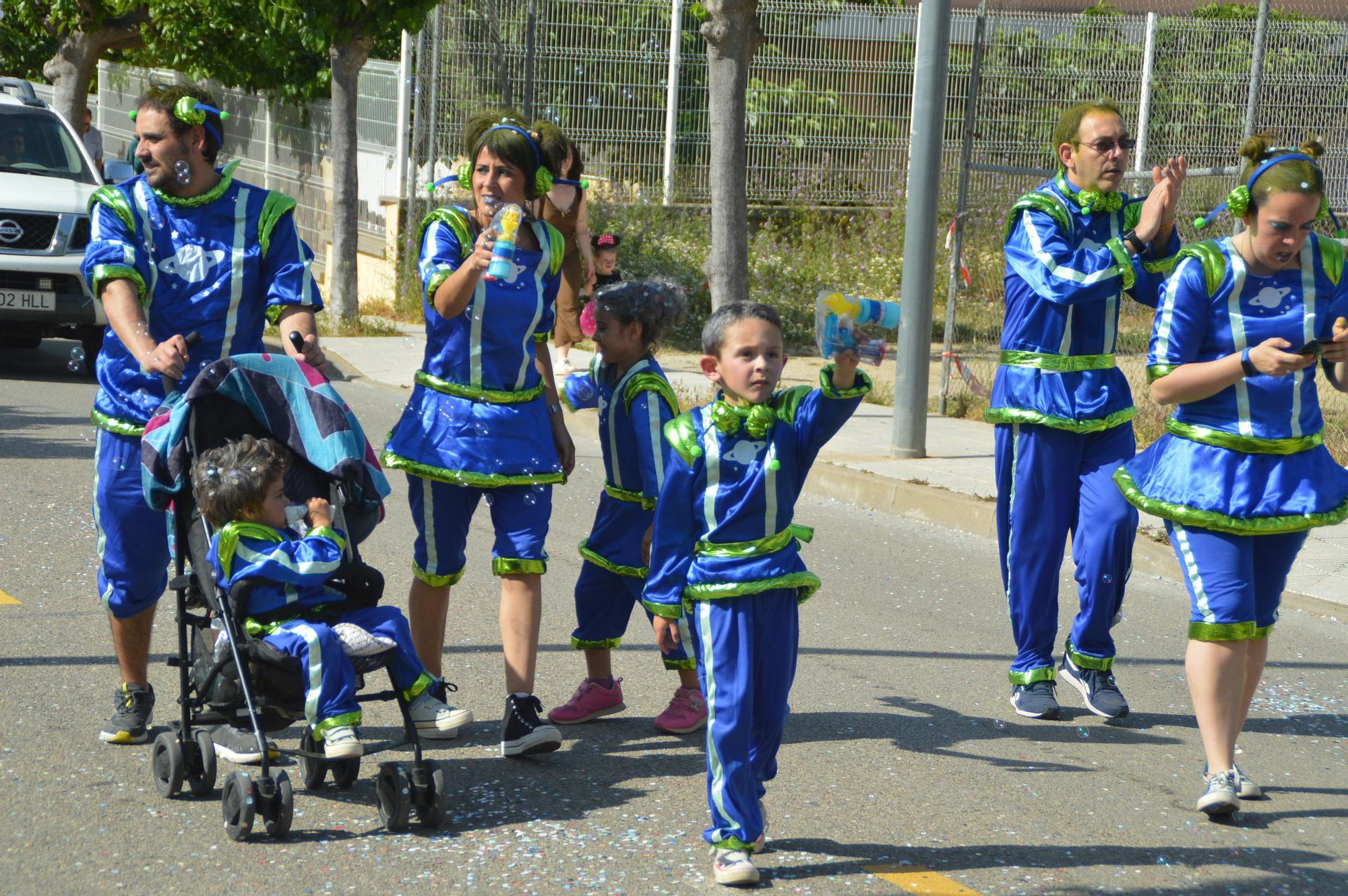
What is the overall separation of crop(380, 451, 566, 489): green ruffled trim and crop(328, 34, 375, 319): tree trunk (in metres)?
11.3

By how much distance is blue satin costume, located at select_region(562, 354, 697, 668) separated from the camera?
17.1 ft

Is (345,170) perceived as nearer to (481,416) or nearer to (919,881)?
(481,416)

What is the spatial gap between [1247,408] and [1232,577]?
52 cm

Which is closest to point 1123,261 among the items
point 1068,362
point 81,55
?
point 1068,362

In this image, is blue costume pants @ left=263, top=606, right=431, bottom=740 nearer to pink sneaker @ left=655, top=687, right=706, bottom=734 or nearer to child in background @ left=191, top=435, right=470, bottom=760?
child in background @ left=191, top=435, right=470, bottom=760

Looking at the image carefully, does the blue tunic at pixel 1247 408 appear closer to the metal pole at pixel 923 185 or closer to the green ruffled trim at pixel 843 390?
the green ruffled trim at pixel 843 390

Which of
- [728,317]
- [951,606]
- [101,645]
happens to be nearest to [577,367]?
[951,606]

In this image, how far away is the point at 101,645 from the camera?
6.34m

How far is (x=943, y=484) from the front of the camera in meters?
9.75

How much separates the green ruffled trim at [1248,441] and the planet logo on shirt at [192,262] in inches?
122

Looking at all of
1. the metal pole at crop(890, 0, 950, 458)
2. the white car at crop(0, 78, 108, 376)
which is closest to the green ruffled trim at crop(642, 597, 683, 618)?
the metal pole at crop(890, 0, 950, 458)

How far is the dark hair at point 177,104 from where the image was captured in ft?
16.2

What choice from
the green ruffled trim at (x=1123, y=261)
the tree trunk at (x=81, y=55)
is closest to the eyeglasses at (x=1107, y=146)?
the green ruffled trim at (x=1123, y=261)

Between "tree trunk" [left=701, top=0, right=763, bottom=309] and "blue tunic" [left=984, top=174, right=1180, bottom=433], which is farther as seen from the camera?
"tree trunk" [left=701, top=0, right=763, bottom=309]
